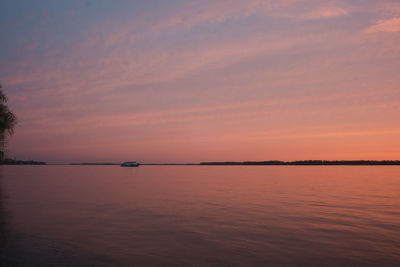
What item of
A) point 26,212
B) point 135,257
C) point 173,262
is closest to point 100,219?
point 26,212

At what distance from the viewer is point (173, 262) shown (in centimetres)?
1217

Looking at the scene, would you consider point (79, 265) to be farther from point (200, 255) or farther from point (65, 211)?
point (65, 211)

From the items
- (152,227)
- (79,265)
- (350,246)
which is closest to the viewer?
(79,265)

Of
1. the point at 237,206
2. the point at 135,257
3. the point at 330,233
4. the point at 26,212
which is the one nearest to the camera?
the point at 135,257

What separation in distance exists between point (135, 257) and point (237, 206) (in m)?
16.8

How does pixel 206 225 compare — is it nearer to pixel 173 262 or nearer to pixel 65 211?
pixel 173 262

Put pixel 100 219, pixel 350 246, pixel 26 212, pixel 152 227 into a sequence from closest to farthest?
Answer: 1. pixel 350 246
2. pixel 152 227
3. pixel 100 219
4. pixel 26 212

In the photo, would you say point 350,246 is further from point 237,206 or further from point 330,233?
point 237,206

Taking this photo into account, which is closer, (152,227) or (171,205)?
(152,227)

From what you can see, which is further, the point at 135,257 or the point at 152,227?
the point at 152,227

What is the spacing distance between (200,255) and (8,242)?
953cm

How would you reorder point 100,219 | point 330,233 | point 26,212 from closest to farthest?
point 330,233 < point 100,219 < point 26,212

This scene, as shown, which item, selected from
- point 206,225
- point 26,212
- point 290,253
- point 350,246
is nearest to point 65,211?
point 26,212

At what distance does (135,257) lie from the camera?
42.2 ft
